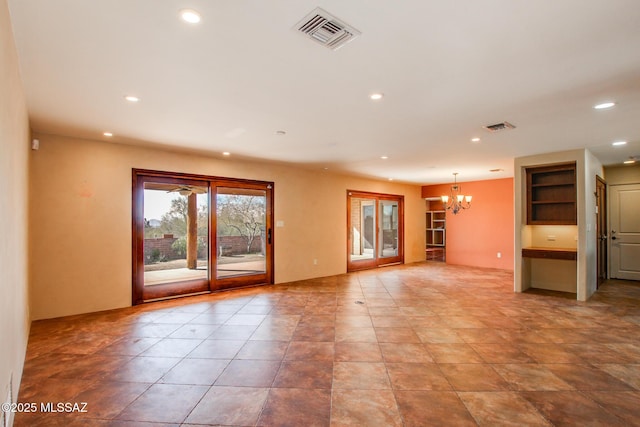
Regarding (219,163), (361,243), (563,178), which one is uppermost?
(219,163)

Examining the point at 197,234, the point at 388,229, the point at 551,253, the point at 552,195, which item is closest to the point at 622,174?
the point at 552,195

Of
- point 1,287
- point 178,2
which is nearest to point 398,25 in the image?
point 178,2

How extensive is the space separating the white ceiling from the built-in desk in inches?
80.7

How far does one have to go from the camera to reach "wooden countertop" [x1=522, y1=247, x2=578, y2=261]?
526cm

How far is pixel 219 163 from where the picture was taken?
5.86 metres

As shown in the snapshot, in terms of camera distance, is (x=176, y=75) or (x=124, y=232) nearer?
(x=176, y=75)

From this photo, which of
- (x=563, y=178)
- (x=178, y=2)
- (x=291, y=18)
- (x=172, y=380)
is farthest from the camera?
(x=563, y=178)

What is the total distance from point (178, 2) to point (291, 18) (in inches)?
24.9

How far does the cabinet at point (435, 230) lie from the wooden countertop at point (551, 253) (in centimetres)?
680

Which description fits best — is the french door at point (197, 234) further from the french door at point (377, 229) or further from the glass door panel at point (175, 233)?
the french door at point (377, 229)

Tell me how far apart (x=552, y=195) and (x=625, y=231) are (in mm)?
2860

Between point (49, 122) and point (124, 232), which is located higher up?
point (49, 122)

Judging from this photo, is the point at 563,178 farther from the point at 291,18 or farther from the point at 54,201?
the point at 54,201

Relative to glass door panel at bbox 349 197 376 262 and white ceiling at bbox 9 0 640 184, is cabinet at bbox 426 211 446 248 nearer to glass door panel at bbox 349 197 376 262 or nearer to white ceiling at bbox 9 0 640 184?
glass door panel at bbox 349 197 376 262
